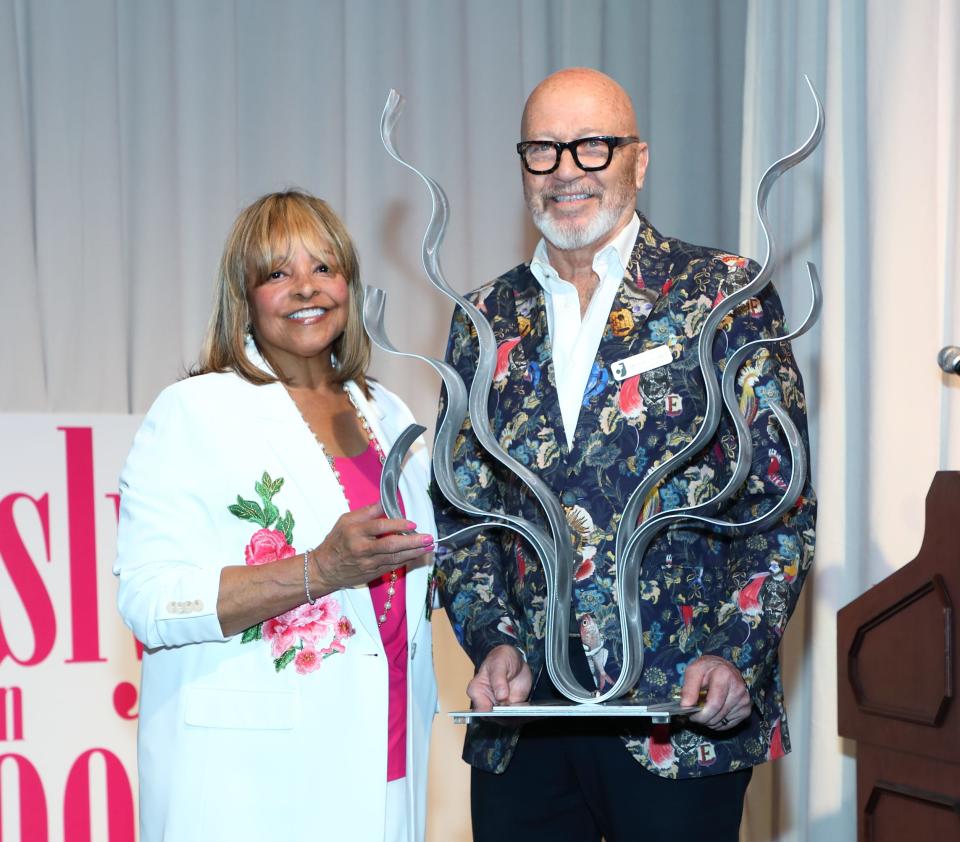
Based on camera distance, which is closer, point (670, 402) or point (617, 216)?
point (670, 402)

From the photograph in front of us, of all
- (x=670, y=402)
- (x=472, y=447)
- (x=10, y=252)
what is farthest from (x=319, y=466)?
(x=10, y=252)

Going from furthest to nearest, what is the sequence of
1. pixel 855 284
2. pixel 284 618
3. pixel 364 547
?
pixel 855 284 → pixel 284 618 → pixel 364 547

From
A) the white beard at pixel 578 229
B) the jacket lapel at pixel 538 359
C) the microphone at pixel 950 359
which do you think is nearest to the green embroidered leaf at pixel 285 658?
the jacket lapel at pixel 538 359

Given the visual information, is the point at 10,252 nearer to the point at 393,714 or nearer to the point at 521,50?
the point at 521,50

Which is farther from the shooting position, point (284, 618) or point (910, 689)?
point (910, 689)

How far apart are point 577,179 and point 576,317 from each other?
198mm

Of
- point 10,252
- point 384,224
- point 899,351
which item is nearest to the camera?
point 899,351

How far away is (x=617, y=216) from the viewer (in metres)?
1.80

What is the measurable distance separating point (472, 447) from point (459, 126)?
179 centimetres

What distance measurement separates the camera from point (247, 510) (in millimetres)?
1768

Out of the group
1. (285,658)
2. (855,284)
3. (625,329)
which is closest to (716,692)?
(625,329)

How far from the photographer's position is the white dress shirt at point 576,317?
1729 millimetres

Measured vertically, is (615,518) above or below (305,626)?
above

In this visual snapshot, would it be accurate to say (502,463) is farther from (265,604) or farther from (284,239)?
(284,239)
